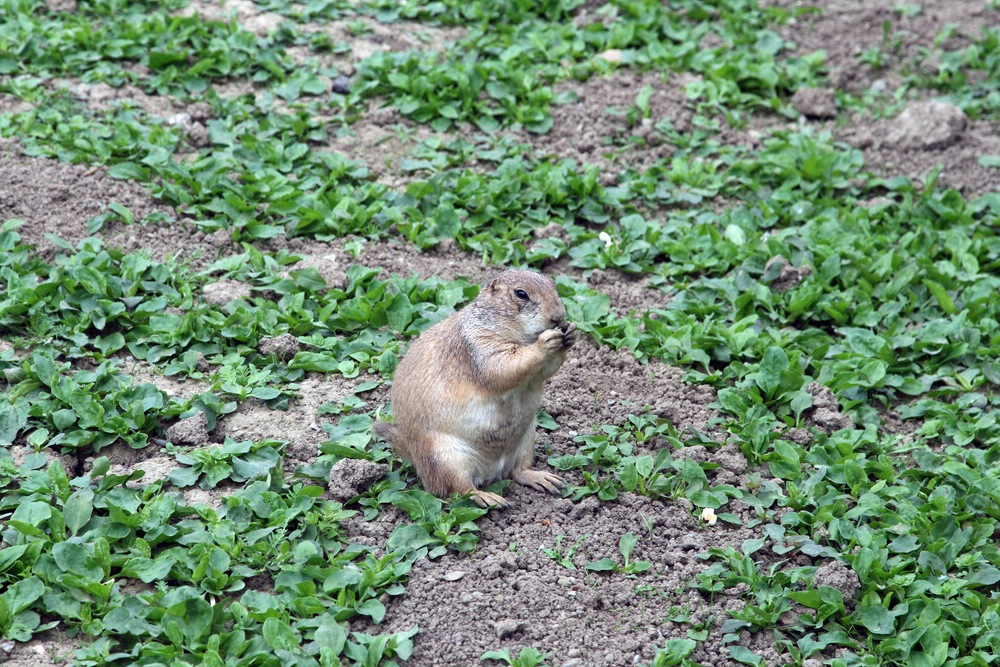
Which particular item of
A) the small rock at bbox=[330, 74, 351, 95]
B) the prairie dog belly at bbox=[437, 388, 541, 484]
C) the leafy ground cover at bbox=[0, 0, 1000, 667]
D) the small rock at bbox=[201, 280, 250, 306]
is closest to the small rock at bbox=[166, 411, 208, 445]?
the leafy ground cover at bbox=[0, 0, 1000, 667]

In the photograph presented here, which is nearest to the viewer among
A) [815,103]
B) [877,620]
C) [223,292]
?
[877,620]

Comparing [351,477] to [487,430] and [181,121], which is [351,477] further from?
[181,121]

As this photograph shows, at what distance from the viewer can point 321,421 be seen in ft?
17.0

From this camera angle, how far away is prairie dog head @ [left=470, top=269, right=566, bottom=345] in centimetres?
465

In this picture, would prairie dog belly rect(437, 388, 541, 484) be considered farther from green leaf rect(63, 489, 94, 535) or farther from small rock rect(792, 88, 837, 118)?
small rock rect(792, 88, 837, 118)

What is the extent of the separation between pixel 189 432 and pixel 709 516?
224cm

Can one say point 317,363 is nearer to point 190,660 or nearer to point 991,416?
point 190,660

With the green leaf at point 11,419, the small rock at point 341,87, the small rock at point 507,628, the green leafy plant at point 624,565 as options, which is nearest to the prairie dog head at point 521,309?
the green leafy plant at point 624,565

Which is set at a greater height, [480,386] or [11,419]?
[480,386]

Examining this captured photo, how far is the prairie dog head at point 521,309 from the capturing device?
15.3 ft

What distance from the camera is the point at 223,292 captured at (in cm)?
591

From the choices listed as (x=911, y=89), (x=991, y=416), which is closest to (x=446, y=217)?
(x=991, y=416)

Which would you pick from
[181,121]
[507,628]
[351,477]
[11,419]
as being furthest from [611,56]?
[507,628]

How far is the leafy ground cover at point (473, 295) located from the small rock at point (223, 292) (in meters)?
0.04
